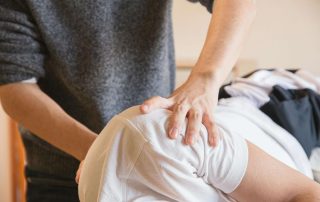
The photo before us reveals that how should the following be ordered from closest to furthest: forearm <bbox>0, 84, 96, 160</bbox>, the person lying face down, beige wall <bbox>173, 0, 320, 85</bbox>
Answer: the person lying face down → forearm <bbox>0, 84, 96, 160</bbox> → beige wall <bbox>173, 0, 320, 85</bbox>

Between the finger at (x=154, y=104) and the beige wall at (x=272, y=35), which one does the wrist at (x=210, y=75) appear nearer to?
the finger at (x=154, y=104)

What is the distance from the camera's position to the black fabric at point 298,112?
0.93 metres

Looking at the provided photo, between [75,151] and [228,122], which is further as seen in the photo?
[75,151]

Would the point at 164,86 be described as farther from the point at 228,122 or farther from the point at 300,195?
the point at 300,195

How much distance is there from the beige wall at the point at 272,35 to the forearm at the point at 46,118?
3.89ft

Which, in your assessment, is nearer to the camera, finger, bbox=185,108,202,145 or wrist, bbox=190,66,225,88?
finger, bbox=185,108,202,145

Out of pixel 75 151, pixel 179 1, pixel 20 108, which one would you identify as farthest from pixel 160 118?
pixel 179 1

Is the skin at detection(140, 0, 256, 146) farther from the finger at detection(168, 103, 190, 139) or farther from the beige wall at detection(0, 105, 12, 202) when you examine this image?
the beige wall at detection(0, 105, 12, 202)

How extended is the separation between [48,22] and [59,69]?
11 cm

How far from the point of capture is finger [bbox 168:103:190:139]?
2.01ft

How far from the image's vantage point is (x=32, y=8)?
3.16 ft

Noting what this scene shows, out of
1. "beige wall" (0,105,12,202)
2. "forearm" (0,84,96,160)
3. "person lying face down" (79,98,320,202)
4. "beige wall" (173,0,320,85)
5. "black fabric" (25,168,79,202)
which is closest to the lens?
"person lying face down" (79,98,320,202)

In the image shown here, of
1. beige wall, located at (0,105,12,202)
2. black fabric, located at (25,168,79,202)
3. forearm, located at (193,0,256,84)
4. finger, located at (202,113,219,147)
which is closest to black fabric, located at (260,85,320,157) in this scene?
forearm, located at (193,0,256,84)

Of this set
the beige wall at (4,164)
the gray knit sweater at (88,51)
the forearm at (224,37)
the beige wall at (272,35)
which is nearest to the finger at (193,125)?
the forearm at (224,37)
